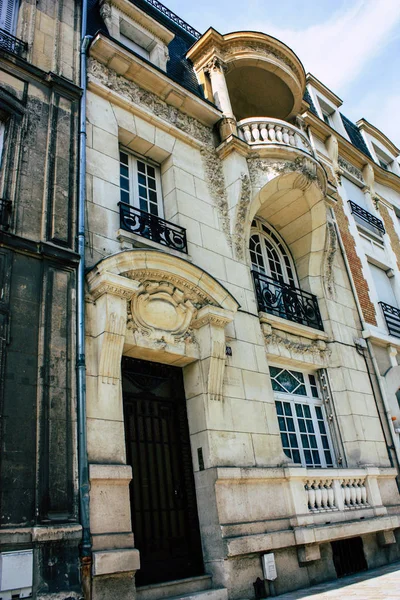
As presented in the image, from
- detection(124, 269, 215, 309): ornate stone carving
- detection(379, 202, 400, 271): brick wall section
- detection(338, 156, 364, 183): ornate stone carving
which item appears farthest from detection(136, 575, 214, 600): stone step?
detection(338, 156, 364, 183): ornate stone carving

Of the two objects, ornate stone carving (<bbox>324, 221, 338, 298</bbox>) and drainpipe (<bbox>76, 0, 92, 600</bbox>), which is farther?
ornate stone carving (<bbox>324, 221, 338, 298</bbox>)

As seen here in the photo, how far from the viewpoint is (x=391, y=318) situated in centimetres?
1141

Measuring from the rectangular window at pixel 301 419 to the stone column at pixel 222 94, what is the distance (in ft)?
15.0

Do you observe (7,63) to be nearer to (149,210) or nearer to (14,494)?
(149,210)

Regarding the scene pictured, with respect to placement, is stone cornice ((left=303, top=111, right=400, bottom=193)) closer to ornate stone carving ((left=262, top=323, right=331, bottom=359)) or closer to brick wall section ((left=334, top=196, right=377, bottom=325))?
brick wall section ((left=334, top=196, right=377, bottom=325))

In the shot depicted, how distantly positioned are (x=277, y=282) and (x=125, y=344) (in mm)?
4338

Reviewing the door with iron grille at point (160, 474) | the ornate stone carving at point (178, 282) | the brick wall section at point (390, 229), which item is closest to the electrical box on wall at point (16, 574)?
the door with iron grille at point (160, 474)

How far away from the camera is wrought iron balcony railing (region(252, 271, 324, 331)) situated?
8.82 metres

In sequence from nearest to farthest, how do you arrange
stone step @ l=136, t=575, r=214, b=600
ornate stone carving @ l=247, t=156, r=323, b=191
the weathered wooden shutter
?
stone step @ l=136, t=575, r=214, b=600
the weathered wooden shutter
ornate stone carving @ l=247, t=156, r=323, b=191

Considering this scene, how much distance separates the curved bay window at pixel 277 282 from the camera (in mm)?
8938

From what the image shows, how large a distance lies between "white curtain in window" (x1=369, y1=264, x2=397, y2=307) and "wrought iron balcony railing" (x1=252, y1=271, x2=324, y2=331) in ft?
9.47

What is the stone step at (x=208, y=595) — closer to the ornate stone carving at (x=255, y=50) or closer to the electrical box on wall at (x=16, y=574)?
the electrical box on wall at (x=16, y=574)

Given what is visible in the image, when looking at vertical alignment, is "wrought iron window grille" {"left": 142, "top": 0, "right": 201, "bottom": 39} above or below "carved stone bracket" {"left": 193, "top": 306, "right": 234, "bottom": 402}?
above

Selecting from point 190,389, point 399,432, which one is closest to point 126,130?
point 190,389
